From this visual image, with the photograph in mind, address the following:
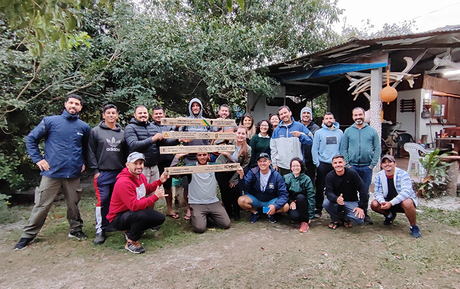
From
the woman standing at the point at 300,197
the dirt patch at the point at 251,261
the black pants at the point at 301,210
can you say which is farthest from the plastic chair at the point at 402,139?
the black pants at the point at 301,210

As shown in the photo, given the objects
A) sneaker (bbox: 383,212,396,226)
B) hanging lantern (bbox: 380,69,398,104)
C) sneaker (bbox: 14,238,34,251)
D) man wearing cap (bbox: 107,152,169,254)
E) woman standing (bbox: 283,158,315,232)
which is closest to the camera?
man wearing cap (bbox: 107,152,169,254)

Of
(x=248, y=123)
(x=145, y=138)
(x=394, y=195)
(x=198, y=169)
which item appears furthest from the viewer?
(x=248, y=123)

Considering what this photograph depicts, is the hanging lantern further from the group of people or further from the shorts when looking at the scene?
the shorts

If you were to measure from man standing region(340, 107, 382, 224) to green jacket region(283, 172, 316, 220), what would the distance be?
31.8 inches

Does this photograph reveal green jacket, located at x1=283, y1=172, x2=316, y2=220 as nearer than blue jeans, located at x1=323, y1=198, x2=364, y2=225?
No

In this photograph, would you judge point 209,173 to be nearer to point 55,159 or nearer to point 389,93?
point 55,159

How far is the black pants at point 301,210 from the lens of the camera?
4.14m

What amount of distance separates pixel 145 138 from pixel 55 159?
1.13 meters

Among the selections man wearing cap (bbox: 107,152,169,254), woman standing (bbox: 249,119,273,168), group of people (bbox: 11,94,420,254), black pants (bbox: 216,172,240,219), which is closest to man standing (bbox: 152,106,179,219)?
group of people (bbox: 11,94,420,254)

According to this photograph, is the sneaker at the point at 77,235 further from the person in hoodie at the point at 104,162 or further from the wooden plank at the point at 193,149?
the wooden plank at the point at 193,149

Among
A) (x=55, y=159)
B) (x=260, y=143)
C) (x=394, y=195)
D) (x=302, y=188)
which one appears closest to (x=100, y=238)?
(x=55, y=159)

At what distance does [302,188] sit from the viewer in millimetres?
4281

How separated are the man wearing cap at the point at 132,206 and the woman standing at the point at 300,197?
78.6 inches

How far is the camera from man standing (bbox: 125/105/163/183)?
12.3 ft
